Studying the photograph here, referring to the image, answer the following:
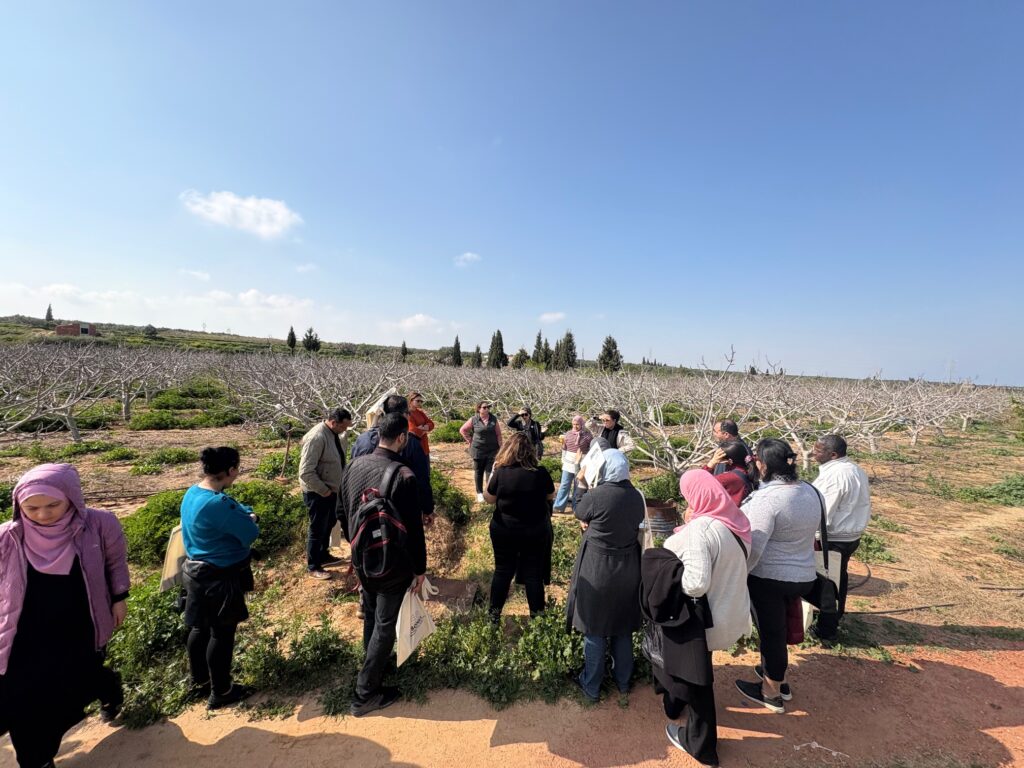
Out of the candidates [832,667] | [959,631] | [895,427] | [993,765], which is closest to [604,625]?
[832,667]

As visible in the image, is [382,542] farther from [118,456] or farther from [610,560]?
[118,456]

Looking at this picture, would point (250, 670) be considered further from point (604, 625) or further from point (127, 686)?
point (604, 625)

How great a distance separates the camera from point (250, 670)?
10.7 ft

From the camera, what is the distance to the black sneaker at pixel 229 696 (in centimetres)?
300

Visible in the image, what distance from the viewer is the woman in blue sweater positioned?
2.69 meters

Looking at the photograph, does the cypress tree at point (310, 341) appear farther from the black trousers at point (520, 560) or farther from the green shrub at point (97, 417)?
the black trousers at point (520, 560)

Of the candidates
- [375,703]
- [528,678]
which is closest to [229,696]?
[375,703]

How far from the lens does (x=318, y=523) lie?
198 inches

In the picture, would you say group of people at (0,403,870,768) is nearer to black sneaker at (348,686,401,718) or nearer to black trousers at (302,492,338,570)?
black sneaker at (348,686,401,718)

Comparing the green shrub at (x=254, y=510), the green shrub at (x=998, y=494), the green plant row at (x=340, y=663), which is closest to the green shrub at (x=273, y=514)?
the green shrub at (x=254, y=510)

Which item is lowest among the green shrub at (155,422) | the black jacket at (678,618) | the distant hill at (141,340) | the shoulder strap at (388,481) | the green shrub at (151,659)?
the green shrub at (151,659)

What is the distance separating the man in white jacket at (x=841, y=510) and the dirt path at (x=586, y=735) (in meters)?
0.59

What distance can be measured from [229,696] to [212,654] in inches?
17.1

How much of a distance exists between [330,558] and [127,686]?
2.37m
